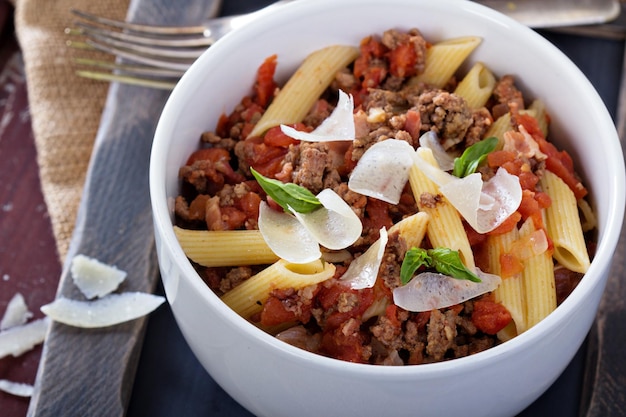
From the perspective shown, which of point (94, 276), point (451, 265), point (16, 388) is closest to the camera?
point (451, 265)

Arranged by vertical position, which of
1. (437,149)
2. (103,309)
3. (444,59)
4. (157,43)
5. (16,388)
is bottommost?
(16,388)

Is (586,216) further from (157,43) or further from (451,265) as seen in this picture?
(157,43)

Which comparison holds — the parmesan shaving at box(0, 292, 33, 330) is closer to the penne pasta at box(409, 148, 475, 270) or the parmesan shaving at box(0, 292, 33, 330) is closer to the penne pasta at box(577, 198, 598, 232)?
the penne pasta at box(409, 148, 475, 270)

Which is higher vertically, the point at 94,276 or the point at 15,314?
the point at 94,276

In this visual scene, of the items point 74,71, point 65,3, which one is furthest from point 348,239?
point 65,3

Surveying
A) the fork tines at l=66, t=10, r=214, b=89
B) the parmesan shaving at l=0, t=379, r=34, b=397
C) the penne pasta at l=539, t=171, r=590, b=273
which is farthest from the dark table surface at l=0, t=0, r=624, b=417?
the penne pasta at l=539, t=171, r=590, b=273

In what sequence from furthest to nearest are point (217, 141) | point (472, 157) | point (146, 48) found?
point (146, 48), point (217, 141), point (472, 157)

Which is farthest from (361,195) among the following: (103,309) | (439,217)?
(103,309)

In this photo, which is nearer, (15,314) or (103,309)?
(103,309)
